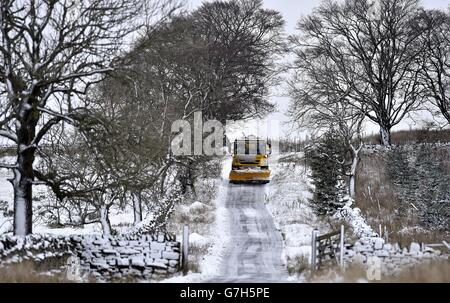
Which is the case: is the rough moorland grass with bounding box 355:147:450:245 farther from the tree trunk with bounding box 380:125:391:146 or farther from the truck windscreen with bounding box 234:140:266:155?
the truck windscreen with bounding box 234:140:266:155

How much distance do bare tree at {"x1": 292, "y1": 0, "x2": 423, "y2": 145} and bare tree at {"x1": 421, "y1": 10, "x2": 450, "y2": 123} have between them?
58 cm

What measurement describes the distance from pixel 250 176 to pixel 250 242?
13.9 meters

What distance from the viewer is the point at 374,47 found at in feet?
125

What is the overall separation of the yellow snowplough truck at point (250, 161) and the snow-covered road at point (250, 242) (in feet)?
1.94

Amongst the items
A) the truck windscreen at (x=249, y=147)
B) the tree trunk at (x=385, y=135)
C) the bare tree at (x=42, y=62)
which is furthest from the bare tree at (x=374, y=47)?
the bare tree at (x=42, y=62)

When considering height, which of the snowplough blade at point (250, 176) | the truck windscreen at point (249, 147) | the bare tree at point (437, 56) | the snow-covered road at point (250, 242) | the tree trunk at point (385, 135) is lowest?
the snow-covered road at point (250, 242)

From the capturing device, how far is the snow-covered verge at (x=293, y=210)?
61.0 ft

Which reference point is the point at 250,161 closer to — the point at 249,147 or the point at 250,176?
the point at 249,147

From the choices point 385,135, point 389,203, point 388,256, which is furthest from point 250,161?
point 388,256

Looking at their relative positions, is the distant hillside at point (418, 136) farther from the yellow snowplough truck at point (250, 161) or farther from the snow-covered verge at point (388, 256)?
the snow-covered verge at point (388, 256)

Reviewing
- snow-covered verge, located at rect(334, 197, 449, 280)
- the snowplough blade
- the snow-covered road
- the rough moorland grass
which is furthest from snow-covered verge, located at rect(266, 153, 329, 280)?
the rough moorland grass

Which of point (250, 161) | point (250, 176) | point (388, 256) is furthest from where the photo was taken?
point (250, 176)

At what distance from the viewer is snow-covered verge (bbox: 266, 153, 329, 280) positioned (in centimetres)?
1858

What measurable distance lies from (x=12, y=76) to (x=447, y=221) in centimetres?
1993
